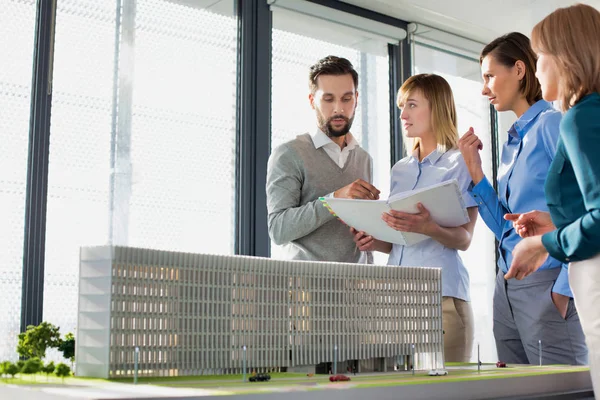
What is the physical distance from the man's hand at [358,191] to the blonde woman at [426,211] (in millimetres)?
151

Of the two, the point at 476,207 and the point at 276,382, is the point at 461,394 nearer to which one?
the point at 276,382

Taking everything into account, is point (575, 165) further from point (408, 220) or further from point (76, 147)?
point (76, 147)

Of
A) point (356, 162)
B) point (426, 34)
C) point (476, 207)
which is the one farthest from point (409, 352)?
point (426, 34)

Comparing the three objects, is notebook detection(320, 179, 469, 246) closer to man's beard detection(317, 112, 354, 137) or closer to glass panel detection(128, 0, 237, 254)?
man's beard detection(317, 112, 354, 137)

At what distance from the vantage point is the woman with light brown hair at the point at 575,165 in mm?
1233

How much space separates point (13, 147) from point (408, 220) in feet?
5.55


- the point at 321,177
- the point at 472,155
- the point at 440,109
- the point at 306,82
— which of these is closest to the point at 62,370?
the point at 321,177

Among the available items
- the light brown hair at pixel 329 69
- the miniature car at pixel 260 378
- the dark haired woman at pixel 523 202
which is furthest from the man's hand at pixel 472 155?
the miniature car at pixel 260 378

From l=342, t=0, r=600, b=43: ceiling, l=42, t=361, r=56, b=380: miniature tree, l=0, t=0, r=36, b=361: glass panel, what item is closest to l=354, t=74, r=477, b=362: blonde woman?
l=42, t=361, r=56, b=380: miniature tree

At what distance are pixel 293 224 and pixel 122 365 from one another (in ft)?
3.38

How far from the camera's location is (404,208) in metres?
1.97

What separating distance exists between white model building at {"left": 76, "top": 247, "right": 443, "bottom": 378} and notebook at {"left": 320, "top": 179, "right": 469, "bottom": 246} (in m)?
0.24

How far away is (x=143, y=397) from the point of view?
3.26ft

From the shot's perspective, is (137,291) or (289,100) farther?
(289,100)
